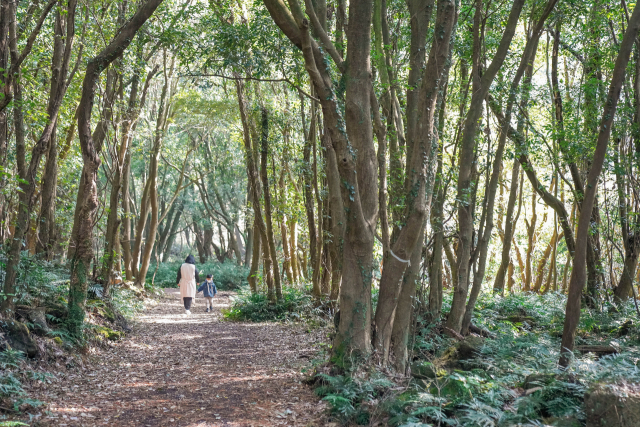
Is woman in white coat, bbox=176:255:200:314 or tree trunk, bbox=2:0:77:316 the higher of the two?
tree trunk, bbox=2:0:77:316

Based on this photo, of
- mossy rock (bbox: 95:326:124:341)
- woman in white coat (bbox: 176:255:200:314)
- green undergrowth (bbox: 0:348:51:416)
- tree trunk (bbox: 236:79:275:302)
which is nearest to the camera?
green undergrowth (bbox: 0:348:51:416)

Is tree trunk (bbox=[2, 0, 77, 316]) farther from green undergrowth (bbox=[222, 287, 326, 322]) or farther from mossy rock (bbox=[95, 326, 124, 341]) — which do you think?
green undergrowth (bbox=[222, 287, 326, 322])

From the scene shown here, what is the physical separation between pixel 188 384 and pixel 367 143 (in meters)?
4.17

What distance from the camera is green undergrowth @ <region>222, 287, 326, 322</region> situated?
1304 centimetres

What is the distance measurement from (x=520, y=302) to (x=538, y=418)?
406 inches

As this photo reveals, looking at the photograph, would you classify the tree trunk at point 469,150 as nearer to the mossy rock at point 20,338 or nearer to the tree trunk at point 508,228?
the tree trunk at point 508,228

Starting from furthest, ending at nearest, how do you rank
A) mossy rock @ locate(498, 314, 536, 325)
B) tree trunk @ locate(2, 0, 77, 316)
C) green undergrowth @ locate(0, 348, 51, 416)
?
Result: mossy rock @ locate(498, 314, 536, 325)
tree trunk @ locate(2, 0, 77, 316)
green undergrowth @ locate(0, 348, 51, 416)

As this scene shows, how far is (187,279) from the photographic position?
14.7 metres

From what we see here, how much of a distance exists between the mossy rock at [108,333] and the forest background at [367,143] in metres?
0.68

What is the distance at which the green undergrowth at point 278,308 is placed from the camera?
13.0m

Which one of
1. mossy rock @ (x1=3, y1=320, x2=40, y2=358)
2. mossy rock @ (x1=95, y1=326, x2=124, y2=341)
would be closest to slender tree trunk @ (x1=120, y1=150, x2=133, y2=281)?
mossy rock @ (x1=95, y1=326, x2=124, y2=341)

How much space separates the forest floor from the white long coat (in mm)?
3627

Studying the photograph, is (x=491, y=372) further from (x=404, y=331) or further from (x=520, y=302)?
(x=520, y=302)

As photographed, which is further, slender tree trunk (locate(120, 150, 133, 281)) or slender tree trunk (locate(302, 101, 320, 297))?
slender tree trunk (locate(120, 150, 133, 281))
